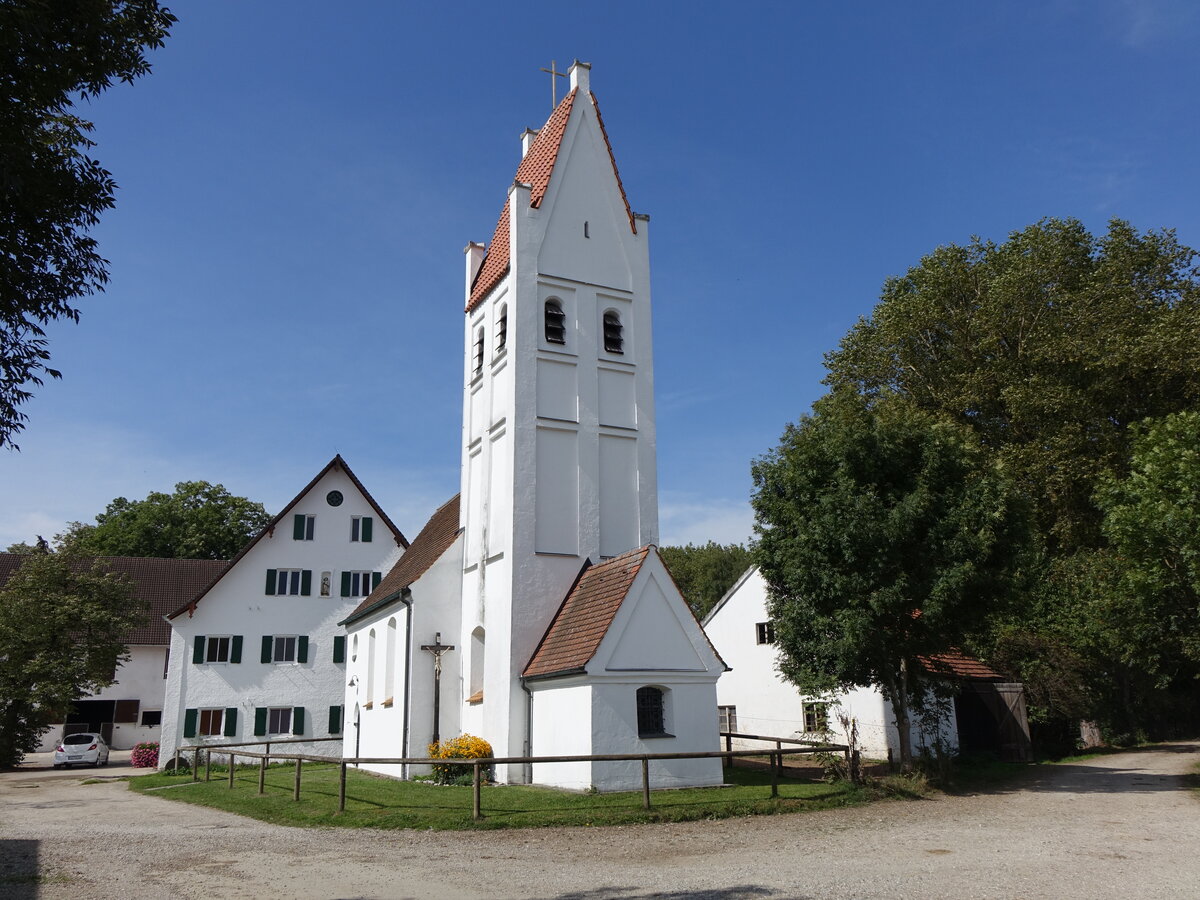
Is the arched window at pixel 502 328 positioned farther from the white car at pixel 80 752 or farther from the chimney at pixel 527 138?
the white car at pixel 80 752

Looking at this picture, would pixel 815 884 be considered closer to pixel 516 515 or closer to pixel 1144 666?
pixel 516 515

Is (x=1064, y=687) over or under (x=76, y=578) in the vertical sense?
under

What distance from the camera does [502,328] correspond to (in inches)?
971

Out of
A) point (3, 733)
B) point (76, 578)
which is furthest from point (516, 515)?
point (3, 733)

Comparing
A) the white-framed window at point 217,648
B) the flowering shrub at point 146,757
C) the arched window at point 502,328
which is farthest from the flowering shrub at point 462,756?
the flowering shrub at point 146,757

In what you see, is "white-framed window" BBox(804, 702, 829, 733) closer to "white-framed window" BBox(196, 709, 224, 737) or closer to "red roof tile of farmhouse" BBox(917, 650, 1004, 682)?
"red roof tile of farmhouse" BBox(917, 650, 1004, 682)

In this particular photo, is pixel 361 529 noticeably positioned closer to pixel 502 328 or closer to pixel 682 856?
pixel 502 328

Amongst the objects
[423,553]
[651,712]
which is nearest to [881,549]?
[651,712]

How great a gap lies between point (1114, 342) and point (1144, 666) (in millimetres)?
10319

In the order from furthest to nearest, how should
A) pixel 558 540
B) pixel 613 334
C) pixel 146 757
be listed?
1. pixel 146 757
2. pixel 613 334
3. pixel 558 540

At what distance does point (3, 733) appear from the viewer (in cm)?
3294

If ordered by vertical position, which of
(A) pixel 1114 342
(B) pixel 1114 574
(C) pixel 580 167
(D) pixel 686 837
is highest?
(C) pixel 580 167

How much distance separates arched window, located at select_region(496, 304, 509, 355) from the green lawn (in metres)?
11.2

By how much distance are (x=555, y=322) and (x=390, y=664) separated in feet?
37.7
